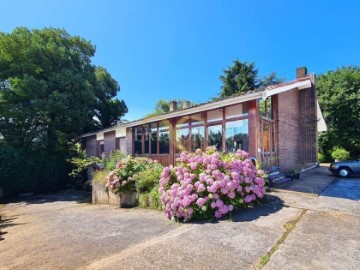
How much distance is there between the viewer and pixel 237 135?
9055mm

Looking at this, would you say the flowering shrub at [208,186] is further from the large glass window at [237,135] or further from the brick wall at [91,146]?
the brick wall at [91,146]

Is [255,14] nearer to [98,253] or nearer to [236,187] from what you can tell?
[236,187]

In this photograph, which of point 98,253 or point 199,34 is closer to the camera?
point 98,253

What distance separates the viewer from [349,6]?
30.9 feet

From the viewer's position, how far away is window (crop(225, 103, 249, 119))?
8.76 metres

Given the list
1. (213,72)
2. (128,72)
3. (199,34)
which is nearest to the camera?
(199,34)

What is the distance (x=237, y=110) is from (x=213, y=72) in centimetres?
2254

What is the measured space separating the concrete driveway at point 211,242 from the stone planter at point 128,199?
1.80 m

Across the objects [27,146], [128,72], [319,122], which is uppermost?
[128,72]

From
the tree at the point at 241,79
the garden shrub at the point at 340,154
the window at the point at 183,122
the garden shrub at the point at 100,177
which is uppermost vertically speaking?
the tree at the point at 241,79

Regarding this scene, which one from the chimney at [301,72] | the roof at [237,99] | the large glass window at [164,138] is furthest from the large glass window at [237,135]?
the chimney at [301,72]

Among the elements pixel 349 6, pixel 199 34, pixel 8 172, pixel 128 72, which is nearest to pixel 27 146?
pixel 8 172

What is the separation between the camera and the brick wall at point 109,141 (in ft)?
54.7

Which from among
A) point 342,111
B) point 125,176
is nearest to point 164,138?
point 125,176
